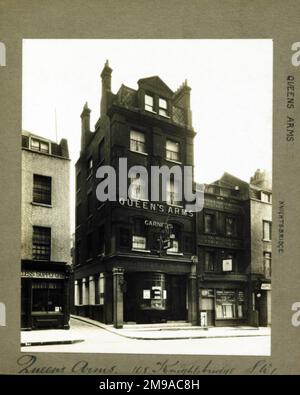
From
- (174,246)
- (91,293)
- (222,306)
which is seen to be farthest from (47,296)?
(222,306)

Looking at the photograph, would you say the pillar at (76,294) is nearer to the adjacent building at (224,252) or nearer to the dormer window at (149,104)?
the adjacent building at (224,252)

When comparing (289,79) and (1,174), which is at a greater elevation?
(289,79)

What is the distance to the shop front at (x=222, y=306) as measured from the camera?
42.0 feet

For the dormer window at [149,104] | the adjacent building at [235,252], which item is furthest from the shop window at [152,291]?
the dormer window at [149,104]

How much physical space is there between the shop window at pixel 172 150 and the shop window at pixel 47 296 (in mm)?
4623

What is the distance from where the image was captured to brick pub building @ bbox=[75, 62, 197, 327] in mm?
11828

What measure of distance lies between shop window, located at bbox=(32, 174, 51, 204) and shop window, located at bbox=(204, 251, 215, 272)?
450cm

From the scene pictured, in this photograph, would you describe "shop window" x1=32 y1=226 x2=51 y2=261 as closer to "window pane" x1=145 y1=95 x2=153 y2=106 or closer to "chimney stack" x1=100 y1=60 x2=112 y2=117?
"chimney stack" x1=100 y1=60 x2=112 y2=117
